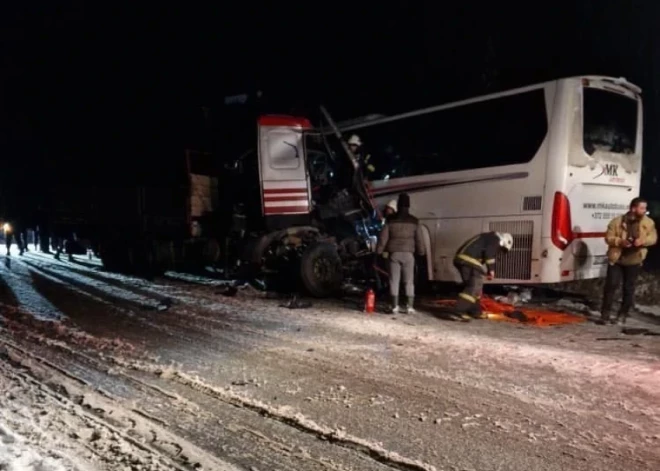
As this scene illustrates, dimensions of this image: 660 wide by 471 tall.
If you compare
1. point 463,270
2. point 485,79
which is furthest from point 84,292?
point 485,79

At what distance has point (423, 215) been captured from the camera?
10023 millimetres

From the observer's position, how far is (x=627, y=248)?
7.55 metres

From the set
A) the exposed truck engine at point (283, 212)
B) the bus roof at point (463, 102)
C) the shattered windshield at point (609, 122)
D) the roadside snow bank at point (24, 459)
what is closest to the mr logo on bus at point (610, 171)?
the shattered windshield at point (609, 122)

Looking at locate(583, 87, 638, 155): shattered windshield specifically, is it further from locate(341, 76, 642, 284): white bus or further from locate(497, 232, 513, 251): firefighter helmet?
locate(497, 232, 513, 251): firefighter helmet

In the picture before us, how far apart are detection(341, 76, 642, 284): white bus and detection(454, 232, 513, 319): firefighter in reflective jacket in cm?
60

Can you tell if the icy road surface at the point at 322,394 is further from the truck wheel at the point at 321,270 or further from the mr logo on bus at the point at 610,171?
the mr logo on bus at the point at 610,171

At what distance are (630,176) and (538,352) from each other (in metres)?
4.23

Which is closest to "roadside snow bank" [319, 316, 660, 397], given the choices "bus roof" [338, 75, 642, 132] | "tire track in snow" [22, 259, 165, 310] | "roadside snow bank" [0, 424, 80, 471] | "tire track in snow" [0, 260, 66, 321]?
"tire track in snow" [22, 259, 165, 310]

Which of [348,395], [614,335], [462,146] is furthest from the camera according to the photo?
[462,146]

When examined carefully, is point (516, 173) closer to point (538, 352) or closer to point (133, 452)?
point (538, 352)

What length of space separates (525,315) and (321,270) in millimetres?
3701

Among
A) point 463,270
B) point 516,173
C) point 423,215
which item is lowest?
point 463,270

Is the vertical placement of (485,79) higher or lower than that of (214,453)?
higher

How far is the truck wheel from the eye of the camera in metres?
10.2
